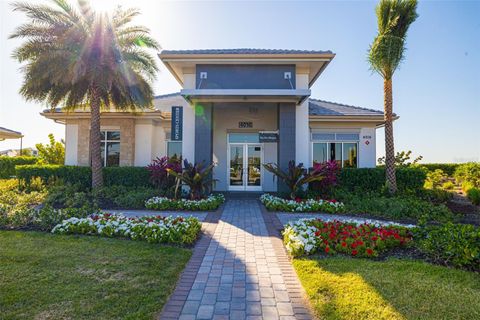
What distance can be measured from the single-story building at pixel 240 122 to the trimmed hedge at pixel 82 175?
2.01 metres

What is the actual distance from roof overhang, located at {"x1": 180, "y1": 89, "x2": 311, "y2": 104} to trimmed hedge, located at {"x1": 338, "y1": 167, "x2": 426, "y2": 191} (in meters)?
4.54

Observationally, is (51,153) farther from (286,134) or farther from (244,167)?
(286,134)

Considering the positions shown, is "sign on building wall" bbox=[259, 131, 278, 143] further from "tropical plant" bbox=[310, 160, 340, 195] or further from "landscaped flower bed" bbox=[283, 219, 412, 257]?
"landscaped flower bed" bbox=[283, 219, 412, 257]

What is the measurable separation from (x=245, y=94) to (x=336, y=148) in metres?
7.89

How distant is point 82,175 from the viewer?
46.1 ft

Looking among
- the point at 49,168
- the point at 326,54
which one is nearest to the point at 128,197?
the point at 49,168

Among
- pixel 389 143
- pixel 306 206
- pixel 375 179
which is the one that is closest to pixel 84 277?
pixel 306 206

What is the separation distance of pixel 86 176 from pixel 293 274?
42.0 feet

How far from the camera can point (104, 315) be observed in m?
3.18

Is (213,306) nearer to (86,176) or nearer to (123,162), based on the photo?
(86,176)

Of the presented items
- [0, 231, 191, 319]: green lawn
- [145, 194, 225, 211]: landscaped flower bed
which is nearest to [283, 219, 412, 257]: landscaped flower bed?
[0, 231, 191, 319]: green lawn

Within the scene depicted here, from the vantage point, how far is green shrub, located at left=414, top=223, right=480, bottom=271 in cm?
473

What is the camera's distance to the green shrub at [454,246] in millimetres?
4727

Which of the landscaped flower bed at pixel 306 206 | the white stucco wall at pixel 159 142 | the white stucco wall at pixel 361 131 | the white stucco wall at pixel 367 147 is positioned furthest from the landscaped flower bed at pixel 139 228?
the white stucco wall at pixel 367 147
